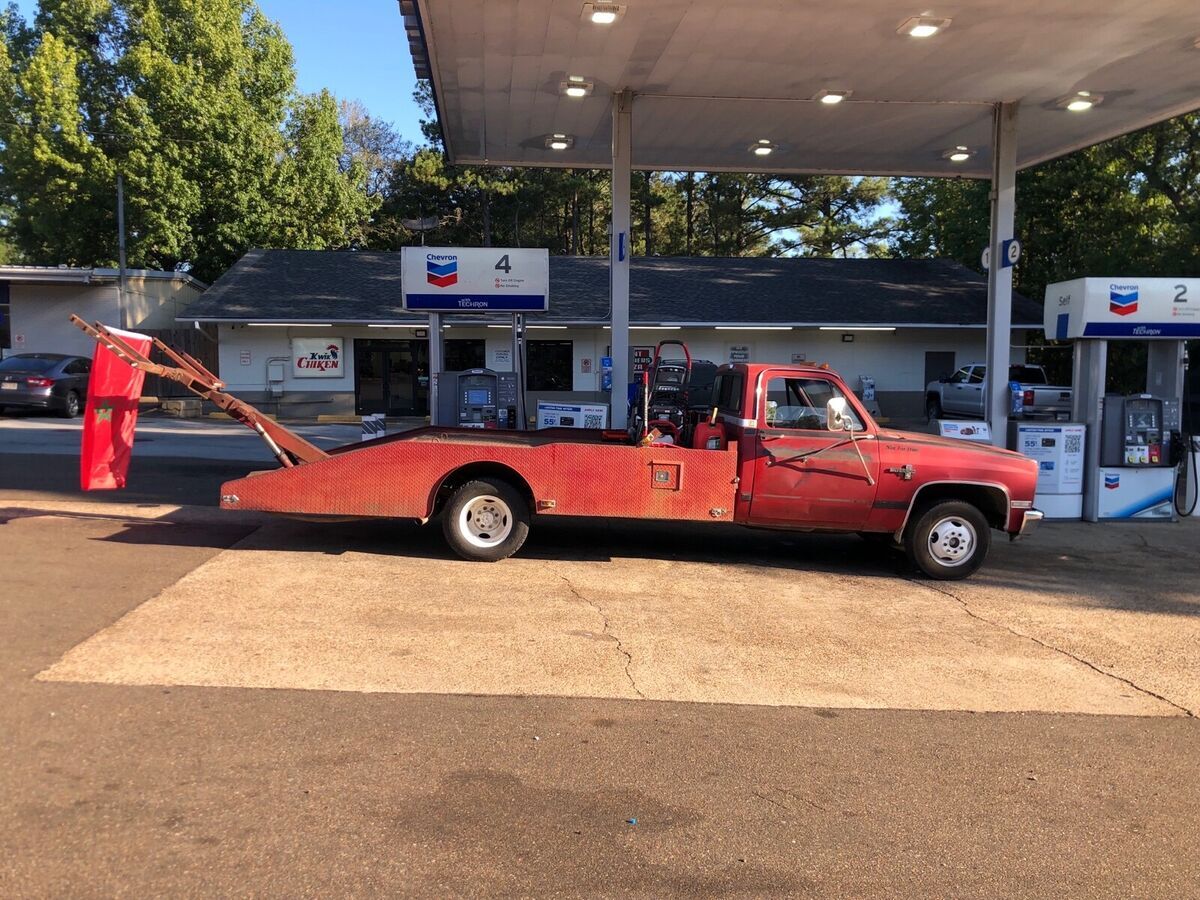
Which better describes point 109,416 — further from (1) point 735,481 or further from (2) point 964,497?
(2) point 964,497

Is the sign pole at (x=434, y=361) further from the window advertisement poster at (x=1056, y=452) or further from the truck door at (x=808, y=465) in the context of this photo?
the window advertisement poster at (x=1056, y=452)

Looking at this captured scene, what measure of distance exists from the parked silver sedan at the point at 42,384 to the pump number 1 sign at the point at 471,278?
12.3m

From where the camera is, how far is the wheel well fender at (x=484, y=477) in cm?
865

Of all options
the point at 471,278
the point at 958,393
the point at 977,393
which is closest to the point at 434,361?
the point at 471,278

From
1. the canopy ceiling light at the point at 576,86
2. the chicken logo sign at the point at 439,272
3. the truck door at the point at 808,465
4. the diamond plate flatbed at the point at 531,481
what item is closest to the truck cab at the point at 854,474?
the truck door at the point at 808,465

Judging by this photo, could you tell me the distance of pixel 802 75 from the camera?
1216 centimetres

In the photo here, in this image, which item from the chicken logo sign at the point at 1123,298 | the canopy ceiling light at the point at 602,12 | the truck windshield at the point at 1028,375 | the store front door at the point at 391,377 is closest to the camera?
the canopy ceiling light at the point at 602,12

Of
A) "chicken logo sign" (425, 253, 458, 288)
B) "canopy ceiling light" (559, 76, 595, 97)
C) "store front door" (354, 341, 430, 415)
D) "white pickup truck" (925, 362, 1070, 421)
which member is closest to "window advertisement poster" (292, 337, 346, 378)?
"store front door" (354, 341, 430, 415)

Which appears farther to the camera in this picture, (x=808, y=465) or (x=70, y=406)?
(x=70, y=406)

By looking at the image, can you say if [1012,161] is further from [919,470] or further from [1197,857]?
[1197,857]

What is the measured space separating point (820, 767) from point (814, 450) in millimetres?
4387

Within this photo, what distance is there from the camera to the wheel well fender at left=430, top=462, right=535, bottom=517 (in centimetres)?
865

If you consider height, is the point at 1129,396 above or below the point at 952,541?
above

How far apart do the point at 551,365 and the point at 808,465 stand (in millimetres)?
18973
